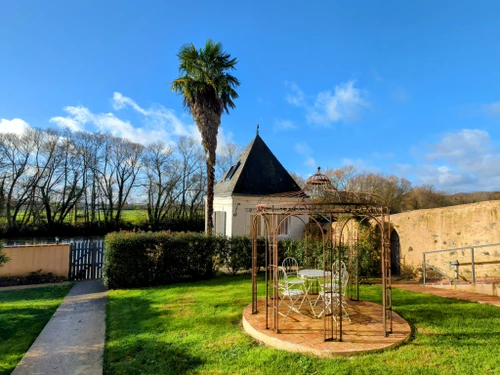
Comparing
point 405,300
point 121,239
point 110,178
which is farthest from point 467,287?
point 110,178

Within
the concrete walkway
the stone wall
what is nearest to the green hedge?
the concrete walkway

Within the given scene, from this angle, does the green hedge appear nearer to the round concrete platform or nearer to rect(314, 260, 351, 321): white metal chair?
rect(314, 260, 351, 321): white metal chair

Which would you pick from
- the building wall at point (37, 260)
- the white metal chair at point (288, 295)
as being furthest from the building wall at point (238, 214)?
the white metal chair at point (288, 295)

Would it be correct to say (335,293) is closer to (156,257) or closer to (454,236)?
(454,236)

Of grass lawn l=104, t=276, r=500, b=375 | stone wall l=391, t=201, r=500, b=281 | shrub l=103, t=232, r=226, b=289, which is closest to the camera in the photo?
grass lawn l=104, t=276, r=500, b=375

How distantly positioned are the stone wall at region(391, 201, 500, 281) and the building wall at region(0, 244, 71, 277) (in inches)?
589

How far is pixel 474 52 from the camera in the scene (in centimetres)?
1048

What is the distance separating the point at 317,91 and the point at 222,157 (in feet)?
92.7

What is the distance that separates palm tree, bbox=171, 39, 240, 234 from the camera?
589 inches

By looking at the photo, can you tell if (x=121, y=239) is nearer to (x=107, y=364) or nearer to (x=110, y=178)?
(x=107, y=364)

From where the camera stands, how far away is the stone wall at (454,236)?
9.52 meters

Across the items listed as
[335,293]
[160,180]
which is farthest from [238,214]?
[160,180]

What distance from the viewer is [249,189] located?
1755 cm

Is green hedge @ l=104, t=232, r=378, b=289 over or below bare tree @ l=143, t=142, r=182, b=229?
below
